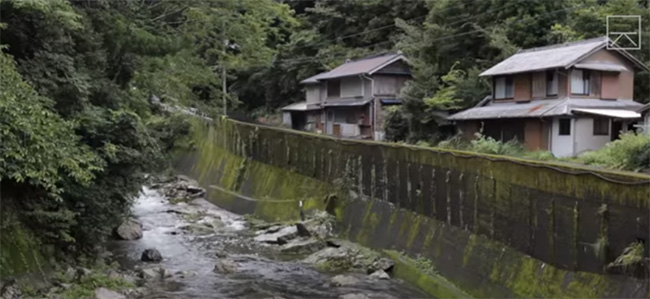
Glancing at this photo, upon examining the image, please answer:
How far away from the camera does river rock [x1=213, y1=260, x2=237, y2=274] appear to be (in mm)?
17422

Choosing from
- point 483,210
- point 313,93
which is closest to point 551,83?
point 483,210

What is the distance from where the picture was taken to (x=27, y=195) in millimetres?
14219

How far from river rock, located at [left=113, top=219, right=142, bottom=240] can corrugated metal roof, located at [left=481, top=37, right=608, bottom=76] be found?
1951cm

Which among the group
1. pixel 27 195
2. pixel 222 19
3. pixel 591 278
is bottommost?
pixel 591 278

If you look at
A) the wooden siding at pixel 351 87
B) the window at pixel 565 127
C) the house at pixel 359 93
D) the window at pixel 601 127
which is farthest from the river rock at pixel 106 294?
the wooden siding at pixel 351 87

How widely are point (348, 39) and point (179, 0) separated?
3433 centimetres

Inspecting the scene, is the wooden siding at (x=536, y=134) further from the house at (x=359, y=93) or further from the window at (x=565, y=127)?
the house at (x=359, y=93)

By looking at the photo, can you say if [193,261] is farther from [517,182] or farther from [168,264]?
[517,182]

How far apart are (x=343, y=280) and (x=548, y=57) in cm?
1919

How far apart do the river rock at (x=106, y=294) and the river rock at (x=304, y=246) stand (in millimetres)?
7452

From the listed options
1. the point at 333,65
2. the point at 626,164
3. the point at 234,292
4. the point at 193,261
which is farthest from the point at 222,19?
the point at 333,65

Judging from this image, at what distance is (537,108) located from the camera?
28.5 meters

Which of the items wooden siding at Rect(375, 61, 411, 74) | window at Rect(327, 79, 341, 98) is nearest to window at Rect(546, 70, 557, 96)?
wooden siding at Rect(375, 61, 411, 74)

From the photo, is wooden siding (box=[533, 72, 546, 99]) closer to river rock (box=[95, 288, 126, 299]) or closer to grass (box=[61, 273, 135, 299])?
grass (box=[61, 273, 135, 299])
